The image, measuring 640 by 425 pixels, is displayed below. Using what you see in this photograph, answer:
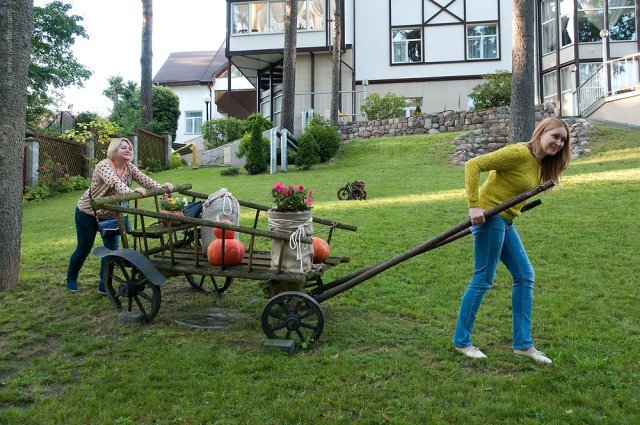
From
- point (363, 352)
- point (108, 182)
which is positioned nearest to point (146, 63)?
point (108, 182)

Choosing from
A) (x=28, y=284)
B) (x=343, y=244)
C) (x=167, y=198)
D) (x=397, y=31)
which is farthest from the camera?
(x=397, y=31)

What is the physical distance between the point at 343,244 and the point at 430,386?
464 cm

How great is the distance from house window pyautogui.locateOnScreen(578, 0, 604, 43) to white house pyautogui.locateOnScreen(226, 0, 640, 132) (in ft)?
1.55

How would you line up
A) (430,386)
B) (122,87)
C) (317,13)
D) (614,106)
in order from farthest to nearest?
(122,87) → (317,13) → (614,106) → (430,386)

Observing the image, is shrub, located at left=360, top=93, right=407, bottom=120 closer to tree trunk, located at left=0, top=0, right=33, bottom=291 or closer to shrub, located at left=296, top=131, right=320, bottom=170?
shrub, located at left=296, top=131, right=320, bottom=170

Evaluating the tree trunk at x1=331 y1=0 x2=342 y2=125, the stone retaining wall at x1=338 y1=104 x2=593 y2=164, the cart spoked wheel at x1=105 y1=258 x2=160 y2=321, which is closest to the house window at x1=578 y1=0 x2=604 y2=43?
the stone retaining wall at x1=338 y1=104 x2=593 y2=164

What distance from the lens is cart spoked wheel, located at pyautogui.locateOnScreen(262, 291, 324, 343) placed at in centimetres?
498

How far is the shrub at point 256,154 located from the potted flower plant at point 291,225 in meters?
15.2

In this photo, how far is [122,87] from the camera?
1361 inches

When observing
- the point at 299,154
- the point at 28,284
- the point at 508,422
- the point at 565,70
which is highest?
the point at 565,70

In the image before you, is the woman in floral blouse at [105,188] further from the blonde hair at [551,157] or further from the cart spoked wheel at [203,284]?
the blonde hair at [551,157]

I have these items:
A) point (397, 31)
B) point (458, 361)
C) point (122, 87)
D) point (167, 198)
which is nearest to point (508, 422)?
point (458, 361)

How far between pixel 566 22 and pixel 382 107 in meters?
10.1

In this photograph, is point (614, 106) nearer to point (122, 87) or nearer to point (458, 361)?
point (458, 361)
